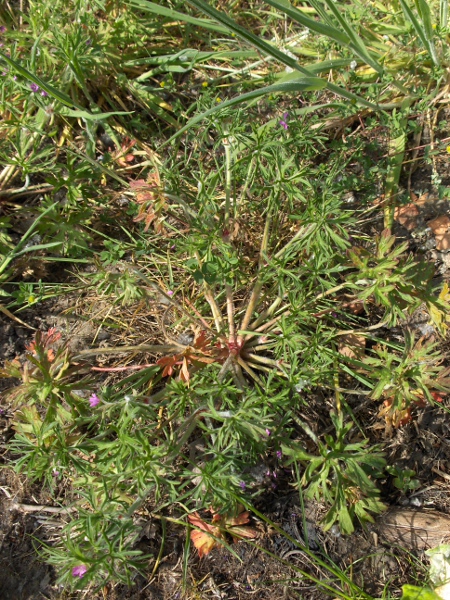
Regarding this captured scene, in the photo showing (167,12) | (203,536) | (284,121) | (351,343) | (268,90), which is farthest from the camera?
(167,12)

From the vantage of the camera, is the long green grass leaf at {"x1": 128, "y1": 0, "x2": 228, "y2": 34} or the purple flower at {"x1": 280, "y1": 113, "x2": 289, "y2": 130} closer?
the purple flower at {"x1": 280, "y1": 113, "x2": 289, "y2": 130}

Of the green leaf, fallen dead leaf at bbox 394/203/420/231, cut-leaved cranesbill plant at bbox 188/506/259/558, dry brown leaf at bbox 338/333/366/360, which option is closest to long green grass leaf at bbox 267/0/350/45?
fallen dead leaf at bbox 394/203/420/231

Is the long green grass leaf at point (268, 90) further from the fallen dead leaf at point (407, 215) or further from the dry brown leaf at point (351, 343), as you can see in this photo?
the dry brown leaf at point (351, 343)

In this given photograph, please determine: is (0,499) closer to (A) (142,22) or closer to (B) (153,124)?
(B) (153,124)

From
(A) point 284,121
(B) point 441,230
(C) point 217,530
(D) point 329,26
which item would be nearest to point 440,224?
(B) point 441,230

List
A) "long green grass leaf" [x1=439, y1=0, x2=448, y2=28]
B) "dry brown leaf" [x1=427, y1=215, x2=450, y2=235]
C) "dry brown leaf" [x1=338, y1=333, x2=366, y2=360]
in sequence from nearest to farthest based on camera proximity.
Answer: "dry brown leaf" [x1=338, y1=333, x2=366, y2=360] → "long green grass leaf" [x1=439, y1=0, x2=448, y2=28] → "dry brown leaf" [x1=427, y1=215, x2=450, y2=235]

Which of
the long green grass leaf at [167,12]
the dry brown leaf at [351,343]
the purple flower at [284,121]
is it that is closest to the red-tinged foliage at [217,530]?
the dry brown leaf at [351,343]

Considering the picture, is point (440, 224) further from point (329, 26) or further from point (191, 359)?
point (191, 359)

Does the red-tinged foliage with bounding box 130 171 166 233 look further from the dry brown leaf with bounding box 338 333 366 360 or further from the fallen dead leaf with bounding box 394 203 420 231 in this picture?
the fallen dead leaf with bounding box 394 203 420 231

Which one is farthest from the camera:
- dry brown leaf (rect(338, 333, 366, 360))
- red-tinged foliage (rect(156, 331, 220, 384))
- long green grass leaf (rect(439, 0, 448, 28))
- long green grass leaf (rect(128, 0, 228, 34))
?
long green grass leaf (rect(128, 0, 228, 34))

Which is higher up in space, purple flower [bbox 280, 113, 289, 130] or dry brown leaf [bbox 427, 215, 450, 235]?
purple flower [bbox 280, 113, 289, 130]

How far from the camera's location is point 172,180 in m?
2.39

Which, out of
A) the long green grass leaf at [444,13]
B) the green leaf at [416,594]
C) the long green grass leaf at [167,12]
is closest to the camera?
the green leaf at [416,594]

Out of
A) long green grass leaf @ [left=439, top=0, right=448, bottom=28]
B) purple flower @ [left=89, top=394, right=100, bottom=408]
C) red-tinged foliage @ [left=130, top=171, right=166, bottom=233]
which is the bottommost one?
purple flower @ [left=89, top=394, right=100, bottom=408]
